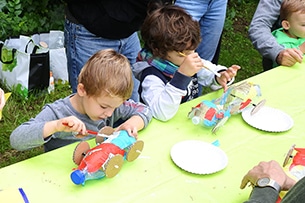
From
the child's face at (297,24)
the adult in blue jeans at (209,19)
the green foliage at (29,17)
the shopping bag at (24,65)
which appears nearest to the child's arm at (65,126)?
the adult in blue jeans at (209,19)

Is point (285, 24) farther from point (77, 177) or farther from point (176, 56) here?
point (77, 177)

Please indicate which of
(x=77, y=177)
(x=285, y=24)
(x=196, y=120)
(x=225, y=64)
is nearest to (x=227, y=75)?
(x=196, y=120)

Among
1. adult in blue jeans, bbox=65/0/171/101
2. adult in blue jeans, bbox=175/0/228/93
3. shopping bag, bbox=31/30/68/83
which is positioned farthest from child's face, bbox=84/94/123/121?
shopping bag, bbox=31/30/68/83

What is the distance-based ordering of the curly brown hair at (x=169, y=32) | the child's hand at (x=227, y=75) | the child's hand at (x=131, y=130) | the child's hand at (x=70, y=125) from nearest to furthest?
the child's hand at (x=70, y=125), the child's hand at (x=131, y=130), the curly brown hair at (x=169, y=32), the child's hand at (x=227, y=75)

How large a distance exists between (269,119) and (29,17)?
98.7 inches

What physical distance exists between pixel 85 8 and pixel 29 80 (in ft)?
4.14

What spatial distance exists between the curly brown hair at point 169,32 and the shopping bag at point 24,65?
4.53 feet

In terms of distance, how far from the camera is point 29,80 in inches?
129

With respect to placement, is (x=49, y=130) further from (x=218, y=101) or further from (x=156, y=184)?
(x=218, y=101)

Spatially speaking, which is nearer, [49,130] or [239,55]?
[49,130]

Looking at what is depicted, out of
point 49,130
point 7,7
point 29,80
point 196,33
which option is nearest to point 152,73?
point 196,33

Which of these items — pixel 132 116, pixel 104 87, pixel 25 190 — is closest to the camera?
pixel 25 190

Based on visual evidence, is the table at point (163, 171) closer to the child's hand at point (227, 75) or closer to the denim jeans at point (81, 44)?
the child's hand at point (227, 75)

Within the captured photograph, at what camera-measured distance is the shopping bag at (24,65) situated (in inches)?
128
